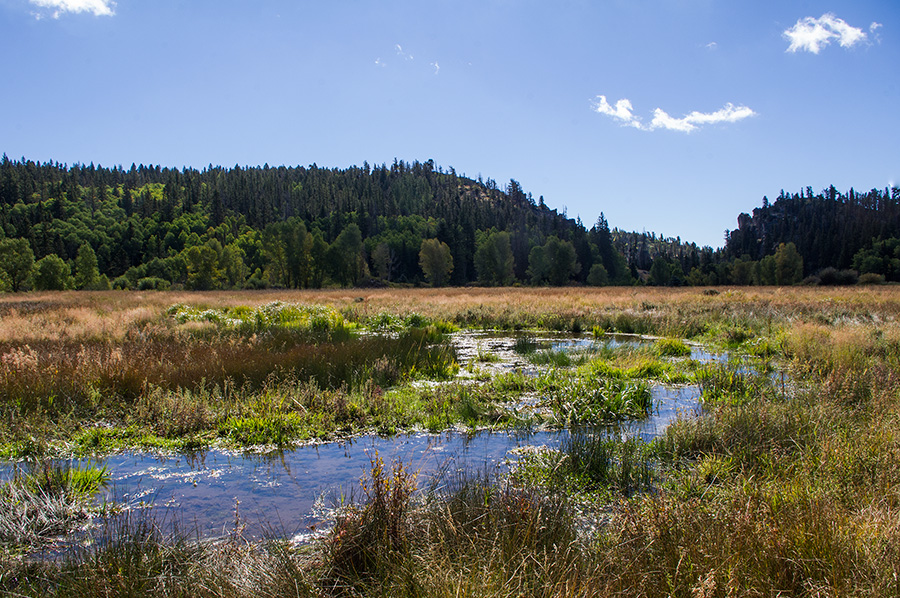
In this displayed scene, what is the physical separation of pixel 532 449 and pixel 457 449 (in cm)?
106

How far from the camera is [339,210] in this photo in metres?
153

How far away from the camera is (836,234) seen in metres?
136

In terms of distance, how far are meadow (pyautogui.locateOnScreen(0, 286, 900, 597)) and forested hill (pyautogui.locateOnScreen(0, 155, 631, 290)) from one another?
7767 cm

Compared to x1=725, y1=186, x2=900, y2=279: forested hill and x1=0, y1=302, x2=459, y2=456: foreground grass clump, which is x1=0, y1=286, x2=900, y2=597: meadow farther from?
x1=725, y1=186, x2=900, y2=279: forested hill

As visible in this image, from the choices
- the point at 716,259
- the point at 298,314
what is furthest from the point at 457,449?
the point at 716,259

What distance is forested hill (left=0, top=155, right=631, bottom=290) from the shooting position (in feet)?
292

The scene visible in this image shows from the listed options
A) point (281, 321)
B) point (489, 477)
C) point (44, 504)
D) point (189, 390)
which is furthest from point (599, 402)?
point (281, 321)

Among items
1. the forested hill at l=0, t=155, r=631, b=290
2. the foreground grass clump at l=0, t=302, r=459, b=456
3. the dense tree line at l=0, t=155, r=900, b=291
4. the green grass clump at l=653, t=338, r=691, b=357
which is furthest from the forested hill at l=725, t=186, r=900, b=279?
the foreground grass clump at l=0, t=302, r=459, b=456

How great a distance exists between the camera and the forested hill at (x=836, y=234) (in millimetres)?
123375

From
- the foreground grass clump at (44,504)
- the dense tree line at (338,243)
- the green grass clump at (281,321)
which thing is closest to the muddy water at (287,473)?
the foreground grass clump at (44,504)

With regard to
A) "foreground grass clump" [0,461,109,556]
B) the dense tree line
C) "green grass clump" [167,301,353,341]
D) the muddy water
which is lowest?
the muddy water

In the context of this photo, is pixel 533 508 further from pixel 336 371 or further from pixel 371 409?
pixel 336 371

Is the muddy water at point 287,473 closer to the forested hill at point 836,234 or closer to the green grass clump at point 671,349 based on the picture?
the green grass clump at point 671,349

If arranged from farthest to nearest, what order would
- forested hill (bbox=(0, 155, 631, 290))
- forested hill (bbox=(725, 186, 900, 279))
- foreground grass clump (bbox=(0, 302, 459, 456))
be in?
forested hill (bbox=(725, 186, 900, 279))
forested hill (bbox=(0, 155, 631, 290))
foreground grass clump (bbox=(0, 302, 459, 456))
